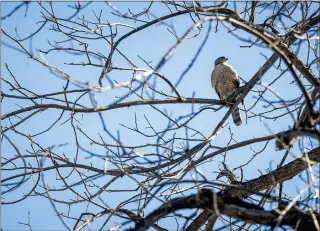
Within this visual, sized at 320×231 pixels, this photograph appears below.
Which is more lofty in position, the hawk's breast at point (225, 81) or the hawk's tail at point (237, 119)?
the hawk's breast at point (225, 81)

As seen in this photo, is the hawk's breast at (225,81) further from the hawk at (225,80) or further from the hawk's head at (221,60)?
the hawk's head at (221,60)

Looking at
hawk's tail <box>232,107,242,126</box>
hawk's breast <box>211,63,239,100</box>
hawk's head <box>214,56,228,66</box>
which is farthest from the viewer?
hawk's head <box>214,56,228,66</box>

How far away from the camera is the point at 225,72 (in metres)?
7.69

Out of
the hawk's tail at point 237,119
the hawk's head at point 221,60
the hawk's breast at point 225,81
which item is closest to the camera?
the hawk's tail at point 237,119

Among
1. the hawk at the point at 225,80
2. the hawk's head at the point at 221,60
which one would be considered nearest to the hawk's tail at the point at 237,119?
the hawk at the point at 225,80

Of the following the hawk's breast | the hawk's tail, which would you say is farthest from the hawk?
the hawk's tail

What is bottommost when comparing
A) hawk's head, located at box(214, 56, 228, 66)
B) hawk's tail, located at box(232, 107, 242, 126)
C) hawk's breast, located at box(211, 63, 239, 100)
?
hawk's tail, located at box(232, 107, 242, 126)

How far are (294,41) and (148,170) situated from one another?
1.64m

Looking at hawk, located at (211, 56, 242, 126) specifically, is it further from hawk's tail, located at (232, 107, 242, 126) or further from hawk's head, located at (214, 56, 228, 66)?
hawk's tail, located at (232, 107, 242, 126)

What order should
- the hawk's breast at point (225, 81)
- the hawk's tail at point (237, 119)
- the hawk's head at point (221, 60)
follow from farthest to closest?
the hawk's head at point (221, 60)
the hawk's breast at point (225, 81)
the hawk's tail at point (237, 119)

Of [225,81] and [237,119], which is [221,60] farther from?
[237,119]

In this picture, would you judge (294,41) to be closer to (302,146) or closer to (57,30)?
(302,146)

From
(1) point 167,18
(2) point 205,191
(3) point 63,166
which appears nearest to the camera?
(2) point 205,191

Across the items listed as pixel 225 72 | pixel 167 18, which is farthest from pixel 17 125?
pixel 225 72
